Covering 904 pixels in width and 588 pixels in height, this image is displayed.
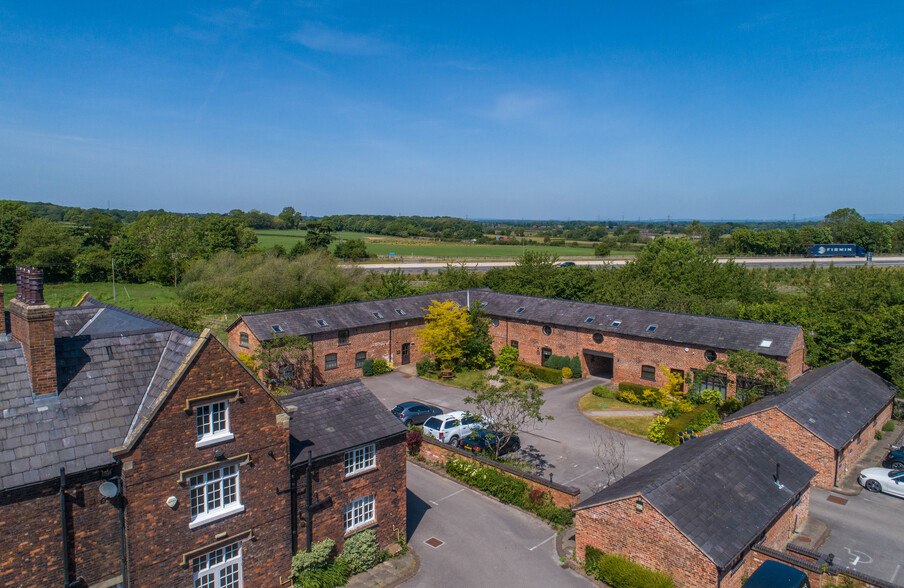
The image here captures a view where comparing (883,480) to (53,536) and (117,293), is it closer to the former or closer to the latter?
(53,536)

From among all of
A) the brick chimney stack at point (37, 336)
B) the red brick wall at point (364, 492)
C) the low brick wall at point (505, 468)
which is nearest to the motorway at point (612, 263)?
the low brick wall at point (505, 468)

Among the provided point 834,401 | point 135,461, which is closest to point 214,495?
point 135,461

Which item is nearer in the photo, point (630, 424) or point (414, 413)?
point (414, 413)

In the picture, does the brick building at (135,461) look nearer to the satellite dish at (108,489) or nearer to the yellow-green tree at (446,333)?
the satellite dish at (108,489)

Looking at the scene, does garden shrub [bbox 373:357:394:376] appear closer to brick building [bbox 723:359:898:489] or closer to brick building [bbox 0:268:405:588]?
brick building [bbox 723:359:898:489]

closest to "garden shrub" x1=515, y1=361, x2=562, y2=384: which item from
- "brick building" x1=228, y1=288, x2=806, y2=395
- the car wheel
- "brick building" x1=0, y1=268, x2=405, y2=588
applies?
"brick building" x1=228, y1=288, x2=806, y2=395

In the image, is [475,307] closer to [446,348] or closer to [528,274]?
[446,348]
